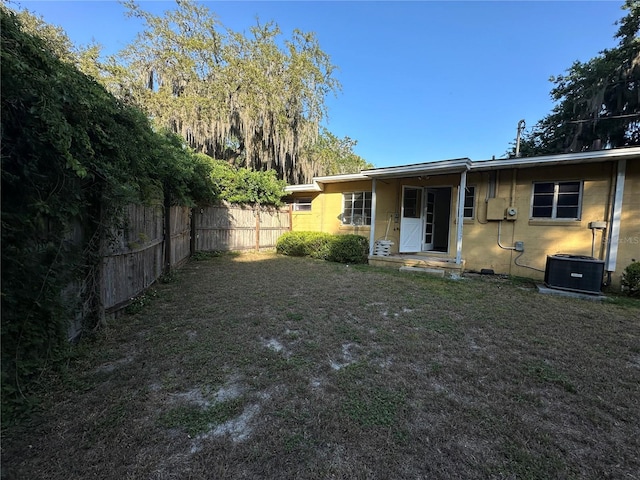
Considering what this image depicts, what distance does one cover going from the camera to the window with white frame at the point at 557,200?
6.62 metres

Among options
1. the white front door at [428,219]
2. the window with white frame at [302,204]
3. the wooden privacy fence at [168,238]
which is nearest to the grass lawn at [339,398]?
the wooden privacy fence at [168,238]

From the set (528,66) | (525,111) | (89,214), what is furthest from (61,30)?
(525,111)

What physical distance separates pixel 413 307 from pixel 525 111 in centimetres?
1438

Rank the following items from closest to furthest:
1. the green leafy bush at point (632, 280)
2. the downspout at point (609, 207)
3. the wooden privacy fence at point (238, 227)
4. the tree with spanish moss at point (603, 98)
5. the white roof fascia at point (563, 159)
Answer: the green leafy bush at point (632, 280)
the white roof fascia at point (563, 159)
the downspout at point (609, 207)
the wooden privacy fence at point (238, 227)
the tree with spanish moss at point (603, 98)

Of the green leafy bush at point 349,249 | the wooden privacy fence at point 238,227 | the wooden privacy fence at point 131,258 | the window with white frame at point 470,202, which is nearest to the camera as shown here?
the wooden privacy fence at point 131,258

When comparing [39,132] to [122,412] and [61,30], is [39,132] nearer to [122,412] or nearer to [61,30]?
[122,412]

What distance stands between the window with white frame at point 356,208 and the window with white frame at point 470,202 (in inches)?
125

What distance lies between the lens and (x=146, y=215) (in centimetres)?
480

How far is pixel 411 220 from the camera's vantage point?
8.78m

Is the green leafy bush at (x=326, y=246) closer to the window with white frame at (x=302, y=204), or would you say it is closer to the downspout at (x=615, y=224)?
the window with white frame at (x=302, y=204)

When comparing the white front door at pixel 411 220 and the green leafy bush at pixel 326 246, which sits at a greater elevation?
the white front door at pixel 411 220

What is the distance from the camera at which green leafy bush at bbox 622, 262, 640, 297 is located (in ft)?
18.1

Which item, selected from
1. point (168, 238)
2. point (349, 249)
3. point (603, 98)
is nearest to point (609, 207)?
point (349, 249)

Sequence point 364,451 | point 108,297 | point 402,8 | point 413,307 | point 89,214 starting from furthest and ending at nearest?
point 402,8
point 413,307
point 108,297
point 89,214
point 364,451
